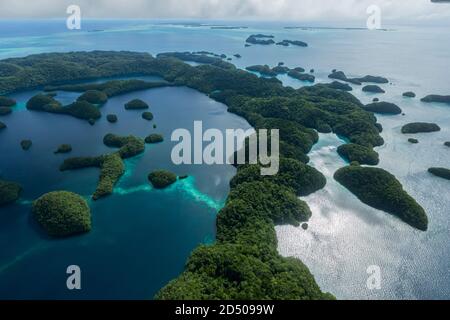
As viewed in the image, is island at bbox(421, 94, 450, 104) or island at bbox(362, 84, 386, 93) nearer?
island at bbox(421, 94, 450, 104)

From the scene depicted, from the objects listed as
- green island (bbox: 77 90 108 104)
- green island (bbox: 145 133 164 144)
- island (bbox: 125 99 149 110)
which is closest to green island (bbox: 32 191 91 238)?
green island (bbox: 145 133 164 144)

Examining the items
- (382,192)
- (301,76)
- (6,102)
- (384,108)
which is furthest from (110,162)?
(301,76)

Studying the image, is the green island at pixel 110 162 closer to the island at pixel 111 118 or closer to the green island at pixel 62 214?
the green island at pixel 62 214

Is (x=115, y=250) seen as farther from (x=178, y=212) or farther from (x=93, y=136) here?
(x=93, y=136)

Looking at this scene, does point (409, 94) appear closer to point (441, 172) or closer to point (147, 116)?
point (441, 172)

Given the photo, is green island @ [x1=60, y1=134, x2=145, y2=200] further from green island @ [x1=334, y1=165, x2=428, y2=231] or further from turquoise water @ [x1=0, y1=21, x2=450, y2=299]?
green island @ [x1=334, y1=165, x2=428, y2=231]

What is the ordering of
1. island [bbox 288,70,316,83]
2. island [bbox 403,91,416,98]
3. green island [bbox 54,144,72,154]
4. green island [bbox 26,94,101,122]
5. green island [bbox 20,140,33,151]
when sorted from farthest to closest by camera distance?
island [bbox 288,70,316,83], island [bbox 403,91,416,98], green island [bbox 26,94,101,122], green island [bbox 20,140,33,151], green island [bbox 54,144,72,154]
